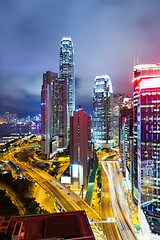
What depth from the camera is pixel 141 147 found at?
546 inches

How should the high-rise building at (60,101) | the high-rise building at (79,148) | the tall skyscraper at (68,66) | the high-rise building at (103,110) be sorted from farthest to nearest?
the tall skyscraper at (68,66)
the high-rise building at (103,110)
the high-rise building at (60,101)
the high-rise building at (79,148)

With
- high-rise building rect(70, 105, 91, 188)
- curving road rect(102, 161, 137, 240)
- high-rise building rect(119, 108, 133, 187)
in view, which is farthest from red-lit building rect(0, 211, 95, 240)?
high-rise building rect(119, 108, 133, 187)

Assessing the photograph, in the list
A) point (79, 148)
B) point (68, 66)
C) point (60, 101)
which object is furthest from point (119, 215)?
point (68, 66)

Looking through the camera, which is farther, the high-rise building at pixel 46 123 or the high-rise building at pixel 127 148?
the high-rise building at pixel 46 123

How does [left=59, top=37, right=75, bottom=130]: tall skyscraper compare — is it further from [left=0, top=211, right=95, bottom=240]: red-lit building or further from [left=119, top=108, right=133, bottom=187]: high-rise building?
[left=0, top=211, right=95, bottom=240]: red-lit building

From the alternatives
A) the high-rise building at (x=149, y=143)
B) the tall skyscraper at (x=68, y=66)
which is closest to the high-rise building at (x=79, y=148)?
the high-rise building at (x=149, y=143)

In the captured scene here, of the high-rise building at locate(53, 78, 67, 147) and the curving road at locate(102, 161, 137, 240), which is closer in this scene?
the curving road at locate(102, 161, 137, 240)

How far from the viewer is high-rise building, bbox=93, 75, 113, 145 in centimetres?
4519

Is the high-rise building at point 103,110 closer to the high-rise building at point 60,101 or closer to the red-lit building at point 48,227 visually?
the high-rise building at point 60,101

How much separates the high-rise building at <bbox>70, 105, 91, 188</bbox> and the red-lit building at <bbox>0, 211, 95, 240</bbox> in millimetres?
12891

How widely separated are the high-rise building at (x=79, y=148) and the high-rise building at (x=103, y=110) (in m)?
27.4

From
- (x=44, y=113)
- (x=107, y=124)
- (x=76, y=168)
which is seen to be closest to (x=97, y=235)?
(x=76, y=168)

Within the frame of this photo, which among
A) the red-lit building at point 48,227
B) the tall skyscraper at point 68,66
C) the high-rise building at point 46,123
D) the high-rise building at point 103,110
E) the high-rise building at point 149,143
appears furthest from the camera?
the tall skyscraper at point 68,66

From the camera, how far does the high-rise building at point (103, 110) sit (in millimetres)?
45188
